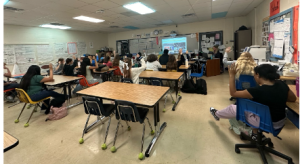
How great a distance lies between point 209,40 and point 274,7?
13.2 ft

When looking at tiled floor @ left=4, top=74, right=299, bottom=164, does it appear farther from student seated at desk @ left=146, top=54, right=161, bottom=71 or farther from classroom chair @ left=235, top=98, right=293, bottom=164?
student seated at desk @ left=146, top=54, right=161, bottom=71

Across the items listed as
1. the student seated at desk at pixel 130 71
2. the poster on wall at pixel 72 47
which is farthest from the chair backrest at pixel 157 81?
the poster on wall at pixel 72 47

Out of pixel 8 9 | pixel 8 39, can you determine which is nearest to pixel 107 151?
pixel 8 9

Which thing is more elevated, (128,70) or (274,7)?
(274,7)

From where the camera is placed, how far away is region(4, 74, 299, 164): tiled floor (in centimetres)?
183

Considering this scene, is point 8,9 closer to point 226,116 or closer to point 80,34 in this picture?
point 80,34

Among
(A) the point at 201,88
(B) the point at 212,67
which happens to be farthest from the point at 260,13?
(A) the point at 201,88

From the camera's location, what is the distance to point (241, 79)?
2.85 metres

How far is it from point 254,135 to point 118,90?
200 centimetres

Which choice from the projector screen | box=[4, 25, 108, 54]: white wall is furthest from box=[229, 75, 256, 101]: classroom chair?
box=[4, 25, 108, 54]: white wall

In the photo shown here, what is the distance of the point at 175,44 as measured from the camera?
8.59 meters

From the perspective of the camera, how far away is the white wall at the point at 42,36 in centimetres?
586

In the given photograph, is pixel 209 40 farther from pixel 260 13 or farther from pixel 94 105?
pixel 94 105

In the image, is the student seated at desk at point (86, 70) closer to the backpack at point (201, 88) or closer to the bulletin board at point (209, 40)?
the backpack at point (201, 88)
